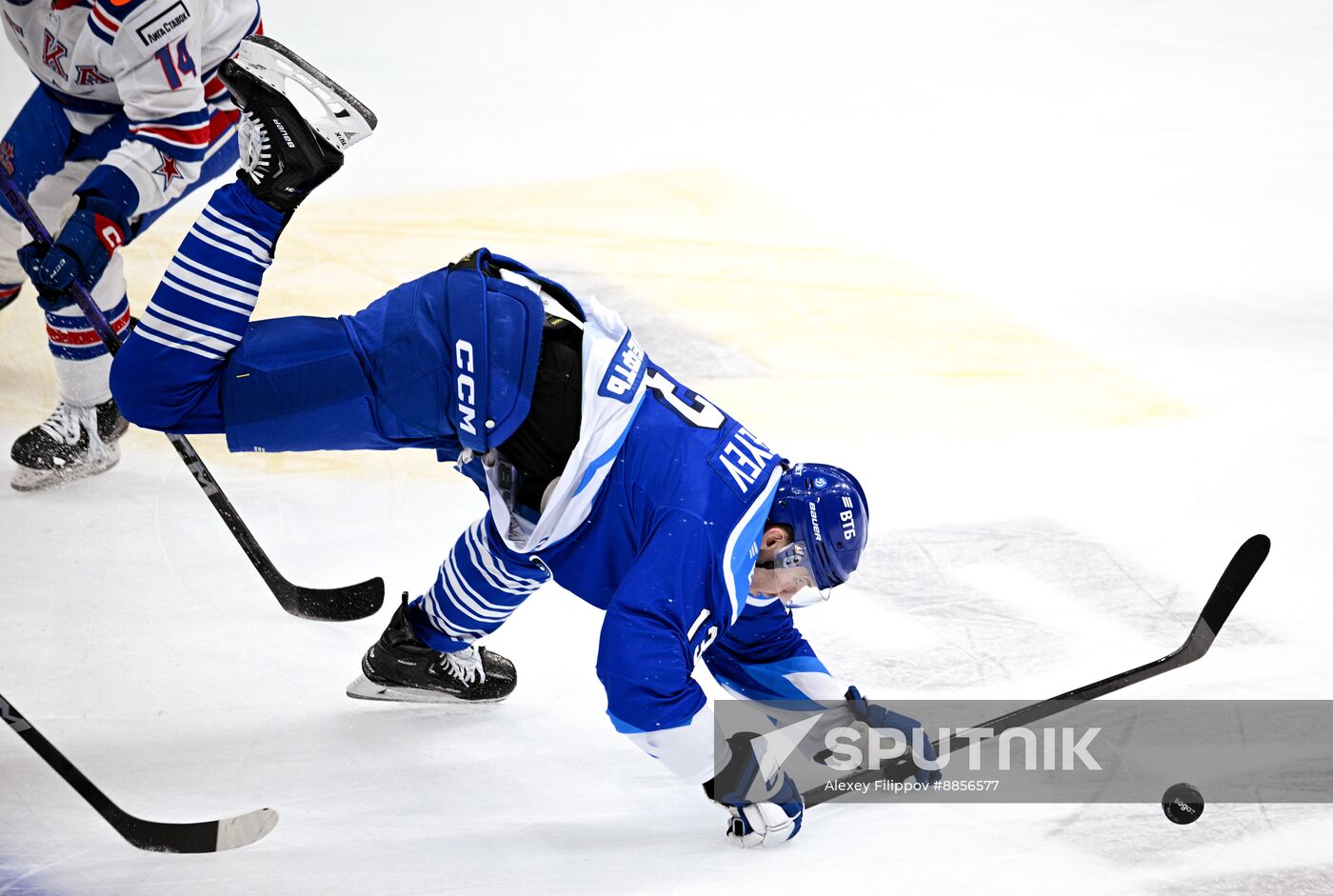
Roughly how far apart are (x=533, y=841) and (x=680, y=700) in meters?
0.48

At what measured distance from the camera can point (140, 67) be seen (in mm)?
3377

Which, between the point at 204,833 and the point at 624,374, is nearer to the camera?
the point at 204,833

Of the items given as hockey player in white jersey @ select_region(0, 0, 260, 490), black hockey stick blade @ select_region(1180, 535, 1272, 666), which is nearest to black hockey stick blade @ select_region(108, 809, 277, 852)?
hockey player in white jersey @ select_region(0, 0, 260, 490)

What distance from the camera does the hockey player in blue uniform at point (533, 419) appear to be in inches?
90.4

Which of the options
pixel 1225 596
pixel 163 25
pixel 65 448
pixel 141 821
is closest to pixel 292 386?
pixel 141 821

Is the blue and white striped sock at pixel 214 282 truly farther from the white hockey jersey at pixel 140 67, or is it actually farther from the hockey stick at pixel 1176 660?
the hockey stick at pixel 1176 660

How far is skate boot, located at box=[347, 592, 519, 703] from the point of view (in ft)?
9.77

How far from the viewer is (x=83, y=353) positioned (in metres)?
3.74

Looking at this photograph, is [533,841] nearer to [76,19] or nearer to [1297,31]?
[76,19]

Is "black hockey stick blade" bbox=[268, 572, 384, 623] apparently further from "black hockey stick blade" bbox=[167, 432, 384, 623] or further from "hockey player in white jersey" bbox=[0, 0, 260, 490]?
"hockey player in white jersey" bbox=[0, 0, 260, 490]

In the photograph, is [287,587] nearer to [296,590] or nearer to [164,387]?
[296,590]

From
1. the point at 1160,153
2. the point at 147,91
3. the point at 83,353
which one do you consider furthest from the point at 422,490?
the point at 1160,153
